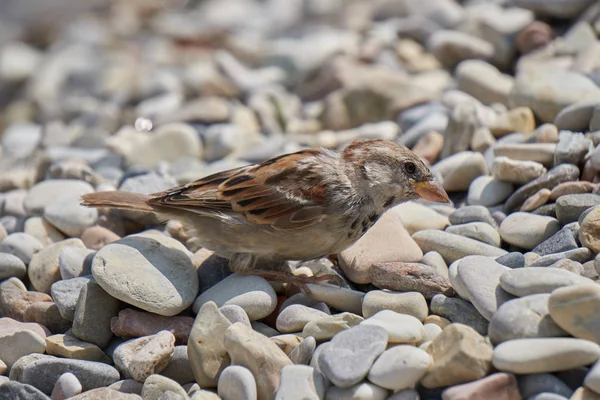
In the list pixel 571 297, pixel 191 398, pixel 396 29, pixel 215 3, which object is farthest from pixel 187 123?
pixel 215 3

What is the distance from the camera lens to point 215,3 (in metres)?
13.9

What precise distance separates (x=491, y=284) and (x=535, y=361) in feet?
1.92

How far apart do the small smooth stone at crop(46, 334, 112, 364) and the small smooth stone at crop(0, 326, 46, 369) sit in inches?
1.8

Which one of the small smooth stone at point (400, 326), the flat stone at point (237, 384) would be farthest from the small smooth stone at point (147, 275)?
the small smooth stone at point (400, 326)

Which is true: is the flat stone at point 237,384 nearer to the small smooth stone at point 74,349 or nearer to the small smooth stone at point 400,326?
the small smooth stone at point 400,326

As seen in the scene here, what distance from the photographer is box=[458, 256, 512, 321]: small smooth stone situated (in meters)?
3.49

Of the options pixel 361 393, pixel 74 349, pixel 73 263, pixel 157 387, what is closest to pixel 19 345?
pixel 74 349

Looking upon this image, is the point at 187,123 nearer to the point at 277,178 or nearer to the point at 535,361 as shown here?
the point at 277,178

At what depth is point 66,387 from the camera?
3637 millimetres

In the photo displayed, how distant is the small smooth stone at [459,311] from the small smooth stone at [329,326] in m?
0.37

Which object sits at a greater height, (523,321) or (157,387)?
(523,321)

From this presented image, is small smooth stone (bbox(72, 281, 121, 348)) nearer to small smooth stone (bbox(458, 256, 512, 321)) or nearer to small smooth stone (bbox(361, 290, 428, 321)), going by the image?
small smooth stone (bbox(361, 290, 428, 321))

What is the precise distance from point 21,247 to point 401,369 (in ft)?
8.23

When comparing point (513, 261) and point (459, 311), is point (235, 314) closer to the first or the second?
point (459, 311)
